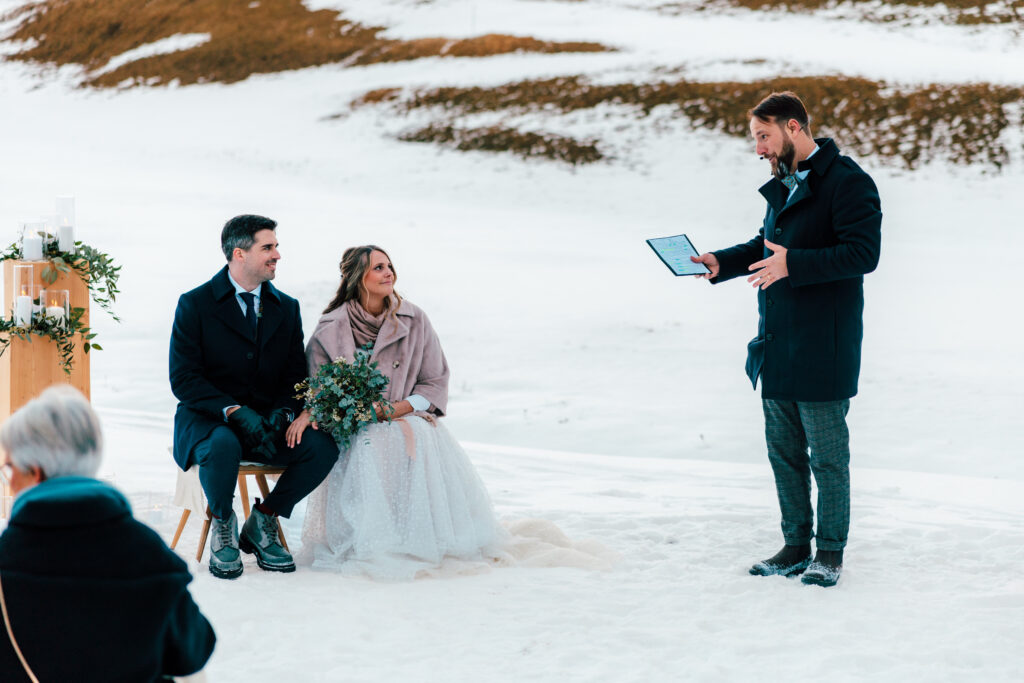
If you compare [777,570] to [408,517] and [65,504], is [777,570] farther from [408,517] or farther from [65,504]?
[65,504]

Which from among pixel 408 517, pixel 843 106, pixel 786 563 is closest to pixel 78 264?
pixel 408 517

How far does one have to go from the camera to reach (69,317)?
16.4ft

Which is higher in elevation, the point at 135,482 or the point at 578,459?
the point at 135,482

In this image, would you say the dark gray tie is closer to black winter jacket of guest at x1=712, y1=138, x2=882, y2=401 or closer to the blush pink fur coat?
the blush pink fur coat

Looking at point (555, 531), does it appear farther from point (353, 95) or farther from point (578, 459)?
point (353, 95)

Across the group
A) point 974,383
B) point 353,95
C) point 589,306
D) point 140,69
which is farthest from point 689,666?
point 140,69

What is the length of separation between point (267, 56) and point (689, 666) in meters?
29.5

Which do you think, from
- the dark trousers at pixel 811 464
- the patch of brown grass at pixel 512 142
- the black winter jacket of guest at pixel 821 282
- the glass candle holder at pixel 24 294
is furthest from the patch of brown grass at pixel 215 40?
the dark trousers at pixel 811 464

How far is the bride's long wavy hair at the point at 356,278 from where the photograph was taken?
4949mm

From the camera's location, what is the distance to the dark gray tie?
15.9ft

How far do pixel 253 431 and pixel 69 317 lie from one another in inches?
44.3

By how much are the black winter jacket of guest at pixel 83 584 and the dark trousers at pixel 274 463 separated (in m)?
2.44

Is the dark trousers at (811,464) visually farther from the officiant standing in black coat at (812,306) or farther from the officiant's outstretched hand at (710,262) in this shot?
the officiant's outstretched hand at (710,262)

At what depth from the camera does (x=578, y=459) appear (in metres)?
7.43
